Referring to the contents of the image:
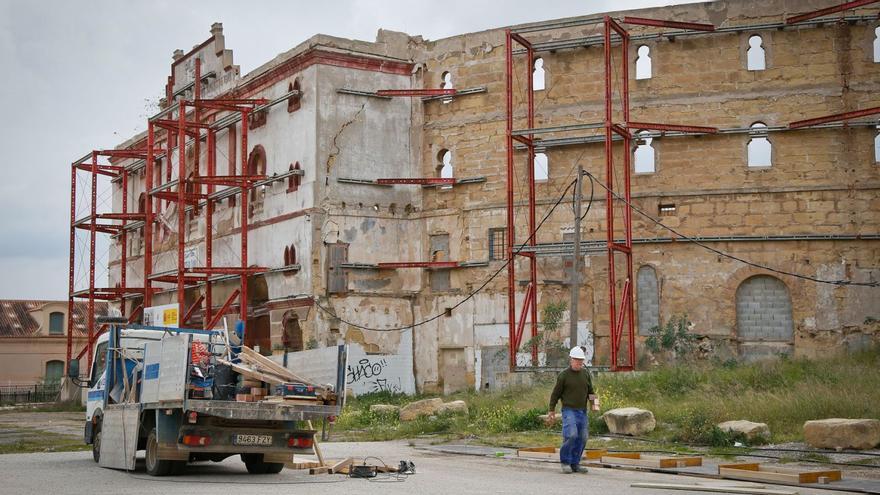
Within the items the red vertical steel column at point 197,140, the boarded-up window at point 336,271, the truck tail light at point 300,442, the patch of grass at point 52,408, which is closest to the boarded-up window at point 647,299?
the boarded-up window at point 336,271

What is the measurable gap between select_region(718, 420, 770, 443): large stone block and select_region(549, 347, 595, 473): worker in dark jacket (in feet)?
14.8

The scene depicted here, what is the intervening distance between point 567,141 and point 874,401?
15492 millimetres

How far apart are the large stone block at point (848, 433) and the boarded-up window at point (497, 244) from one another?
1739 cm

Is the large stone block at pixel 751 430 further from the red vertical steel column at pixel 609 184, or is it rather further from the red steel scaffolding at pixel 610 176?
the red vertical steel column at pixel 609 184

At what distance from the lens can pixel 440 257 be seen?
35250mm

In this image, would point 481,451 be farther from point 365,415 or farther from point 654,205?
point 654,205

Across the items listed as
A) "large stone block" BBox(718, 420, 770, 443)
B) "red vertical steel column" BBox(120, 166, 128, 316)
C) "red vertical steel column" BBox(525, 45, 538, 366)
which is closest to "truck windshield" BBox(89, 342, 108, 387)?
"large stone block" BBox(718, 420, 770, 443)

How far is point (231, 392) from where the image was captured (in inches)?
602

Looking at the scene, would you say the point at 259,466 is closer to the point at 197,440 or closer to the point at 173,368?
the point at 197,440

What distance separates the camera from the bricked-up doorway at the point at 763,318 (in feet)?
98.8

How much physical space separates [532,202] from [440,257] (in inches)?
180

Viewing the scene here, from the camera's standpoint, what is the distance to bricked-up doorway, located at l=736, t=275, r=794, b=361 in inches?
1185

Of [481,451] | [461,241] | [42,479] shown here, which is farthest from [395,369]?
[42,479]

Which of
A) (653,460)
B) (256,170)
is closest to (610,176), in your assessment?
(256,170)
